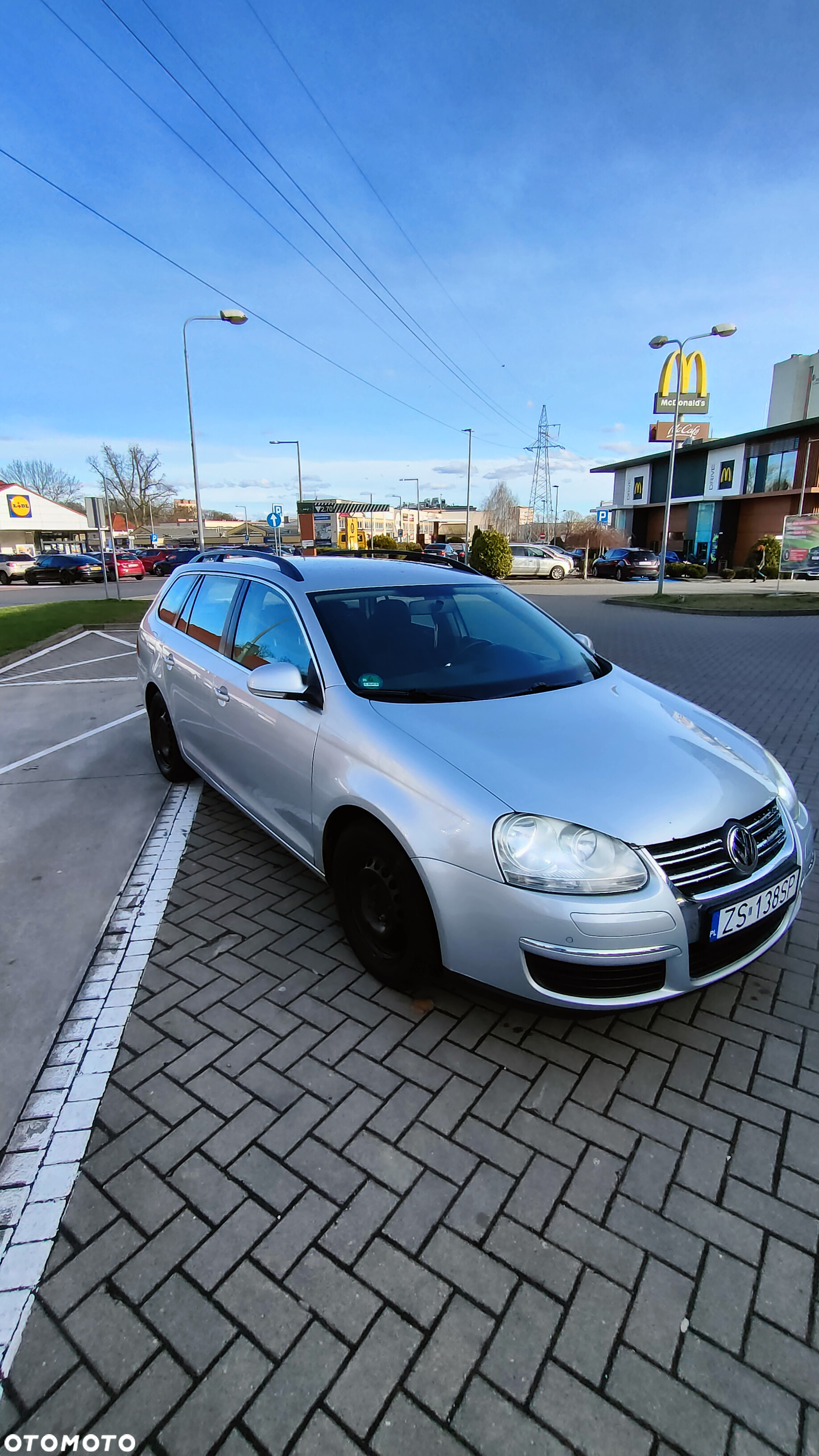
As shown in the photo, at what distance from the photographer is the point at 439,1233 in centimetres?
190

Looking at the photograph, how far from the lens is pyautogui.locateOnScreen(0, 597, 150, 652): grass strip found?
12.8 m

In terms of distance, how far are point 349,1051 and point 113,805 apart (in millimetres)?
3178

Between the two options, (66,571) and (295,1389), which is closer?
(295,1389)

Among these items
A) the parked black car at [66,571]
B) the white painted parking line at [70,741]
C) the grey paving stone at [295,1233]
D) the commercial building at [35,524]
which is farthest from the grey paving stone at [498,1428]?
the commercial building at [35,524]

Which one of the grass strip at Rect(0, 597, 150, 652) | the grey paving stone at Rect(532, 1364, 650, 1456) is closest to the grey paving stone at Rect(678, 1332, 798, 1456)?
the grey paving stone at Rect(532, 1364, 650, 1456)

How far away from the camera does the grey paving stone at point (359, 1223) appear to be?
6.08 ft

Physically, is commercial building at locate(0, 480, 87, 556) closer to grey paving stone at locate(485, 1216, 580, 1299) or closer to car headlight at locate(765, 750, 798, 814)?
car headlight at locate(765, 750, 798, 814)

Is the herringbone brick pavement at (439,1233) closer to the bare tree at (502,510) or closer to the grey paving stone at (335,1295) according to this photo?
the grey paving stone at (335,1295)

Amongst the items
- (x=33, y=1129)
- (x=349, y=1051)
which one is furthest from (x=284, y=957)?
(x=33, y=1129)

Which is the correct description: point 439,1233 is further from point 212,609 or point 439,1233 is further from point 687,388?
point 687,388

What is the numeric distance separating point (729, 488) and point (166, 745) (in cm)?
5075

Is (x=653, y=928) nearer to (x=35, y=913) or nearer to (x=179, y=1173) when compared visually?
(x=179, y=1173)

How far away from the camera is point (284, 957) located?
3113 mm

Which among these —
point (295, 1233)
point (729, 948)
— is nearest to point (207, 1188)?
point (295, 1233)
